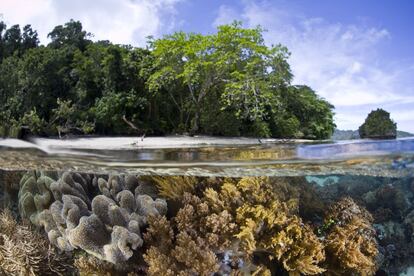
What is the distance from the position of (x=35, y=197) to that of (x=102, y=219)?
1833mm

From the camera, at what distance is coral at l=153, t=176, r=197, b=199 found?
5.71 metres

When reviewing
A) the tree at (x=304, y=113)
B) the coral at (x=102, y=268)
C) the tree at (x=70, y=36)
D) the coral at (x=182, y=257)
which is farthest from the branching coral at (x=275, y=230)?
the tree at (x=70, y=36)

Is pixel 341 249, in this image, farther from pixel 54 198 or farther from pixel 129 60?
pixel 54 198

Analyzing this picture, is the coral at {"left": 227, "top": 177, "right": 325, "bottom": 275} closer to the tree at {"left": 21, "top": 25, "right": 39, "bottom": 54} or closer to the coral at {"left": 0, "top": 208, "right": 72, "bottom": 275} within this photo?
the coral at {"left": 0, "top": 208, "right": 72, "bottom": 275}

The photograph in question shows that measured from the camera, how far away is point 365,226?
5426 millimetres

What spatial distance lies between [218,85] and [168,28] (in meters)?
0.97

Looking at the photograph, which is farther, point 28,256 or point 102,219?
point 28,256

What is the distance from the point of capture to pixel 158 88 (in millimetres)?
5023

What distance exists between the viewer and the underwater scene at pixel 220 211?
5074 mm

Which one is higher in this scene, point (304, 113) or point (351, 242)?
point (304, 113)

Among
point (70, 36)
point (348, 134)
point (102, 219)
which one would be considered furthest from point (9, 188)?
point (348, 134)

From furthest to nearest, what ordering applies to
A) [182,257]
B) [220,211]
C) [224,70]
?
1. [220,211]
2. [182,257]
3. [224,70]

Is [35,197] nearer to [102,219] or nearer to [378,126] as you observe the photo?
[102,219]

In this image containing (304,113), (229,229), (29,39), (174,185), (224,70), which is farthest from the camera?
(174,185)
